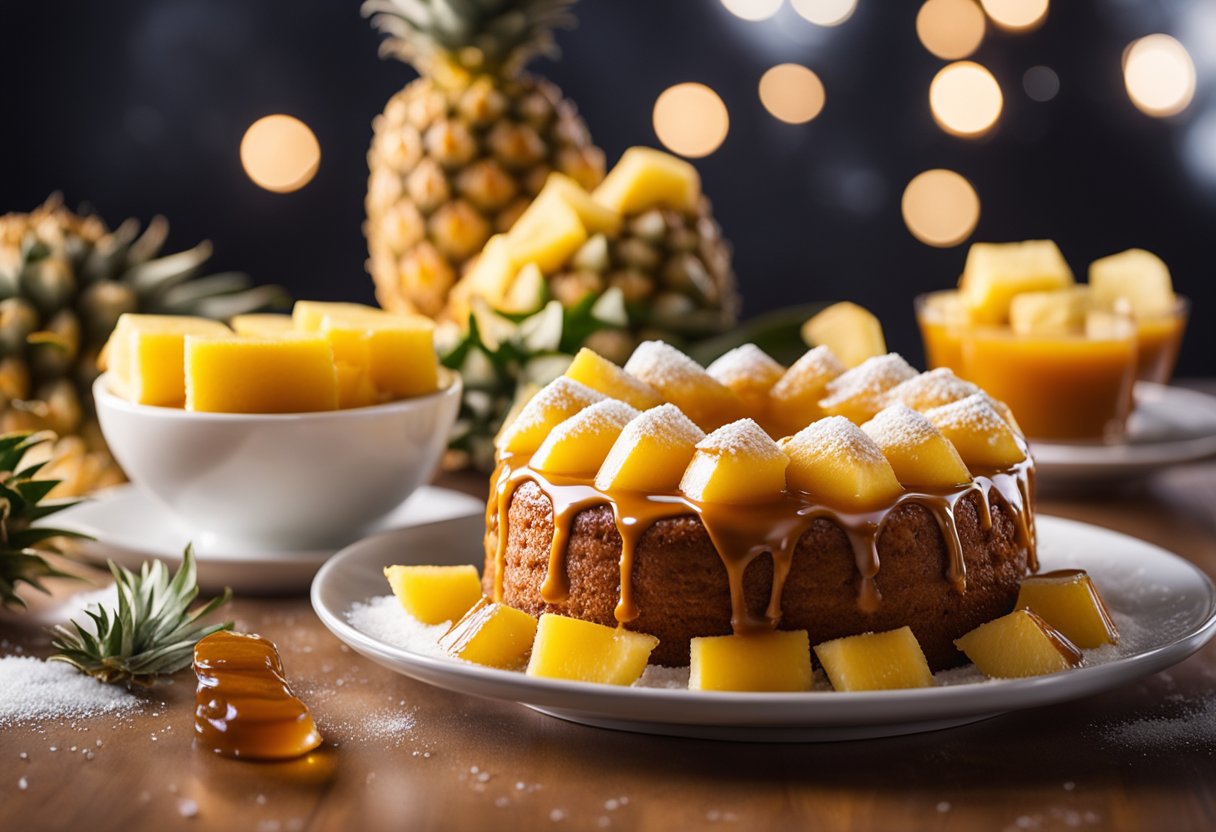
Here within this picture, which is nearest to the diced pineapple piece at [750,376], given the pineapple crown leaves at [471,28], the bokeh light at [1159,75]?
the pineapple crown leaves at [471,28]

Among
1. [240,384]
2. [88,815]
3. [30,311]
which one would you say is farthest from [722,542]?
[30,311]

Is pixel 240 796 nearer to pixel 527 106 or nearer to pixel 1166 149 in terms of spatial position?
pixel 527 106

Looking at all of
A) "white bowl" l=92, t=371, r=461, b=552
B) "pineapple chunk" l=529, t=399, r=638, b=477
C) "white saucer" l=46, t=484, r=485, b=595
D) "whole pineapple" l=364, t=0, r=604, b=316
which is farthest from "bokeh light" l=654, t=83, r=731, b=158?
"pineapple chunk" l=529, t=399, r=638, b=477

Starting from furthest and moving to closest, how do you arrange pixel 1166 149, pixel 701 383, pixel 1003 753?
1. pixel 1166 149
2. pixel 701 383
3. pixel 1003 753

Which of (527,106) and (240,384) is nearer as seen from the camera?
(240,384)

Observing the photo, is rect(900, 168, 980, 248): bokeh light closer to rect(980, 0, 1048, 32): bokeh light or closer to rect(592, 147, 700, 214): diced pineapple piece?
rect(980, 0, 1048, 32): bokeh light

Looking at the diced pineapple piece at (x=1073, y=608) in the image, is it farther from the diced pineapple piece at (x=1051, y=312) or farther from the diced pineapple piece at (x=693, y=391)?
the diced pineapple piece at (x=1051, y=312)

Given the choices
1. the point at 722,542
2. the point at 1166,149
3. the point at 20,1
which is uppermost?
the point at 20,1
